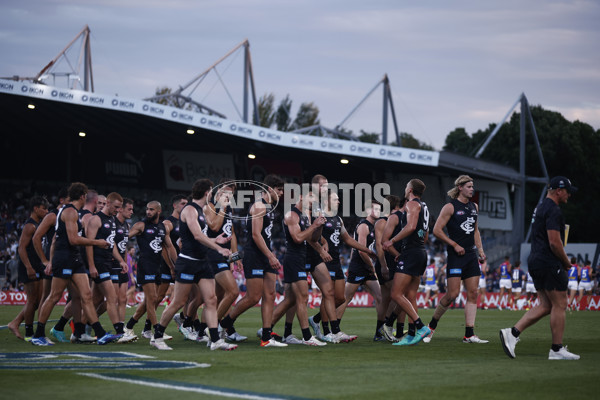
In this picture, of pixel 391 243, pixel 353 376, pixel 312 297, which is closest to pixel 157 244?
pixel 391 243

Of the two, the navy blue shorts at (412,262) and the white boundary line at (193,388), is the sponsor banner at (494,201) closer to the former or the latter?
the navy blue shorts at (412,262)

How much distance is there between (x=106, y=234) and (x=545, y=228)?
706cm

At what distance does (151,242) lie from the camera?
14.2 meters

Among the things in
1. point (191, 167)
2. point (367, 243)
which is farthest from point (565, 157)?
point (367, 243)

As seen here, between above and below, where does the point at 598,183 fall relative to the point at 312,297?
above

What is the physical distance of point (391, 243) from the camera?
12930 mm

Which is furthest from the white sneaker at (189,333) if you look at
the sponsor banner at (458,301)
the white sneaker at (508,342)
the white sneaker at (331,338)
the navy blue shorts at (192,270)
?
the sponsor banner at (458,301)

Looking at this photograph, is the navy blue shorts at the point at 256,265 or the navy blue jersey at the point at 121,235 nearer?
the navy blue shorts at the point at 256,265

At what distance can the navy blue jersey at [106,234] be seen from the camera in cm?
1330

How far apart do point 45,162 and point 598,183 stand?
38.0 meters

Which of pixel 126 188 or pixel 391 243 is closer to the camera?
pixel 391 243

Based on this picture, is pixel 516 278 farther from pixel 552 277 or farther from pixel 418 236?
pixel 552 277

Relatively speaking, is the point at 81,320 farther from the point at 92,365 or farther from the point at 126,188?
the point at 126,188

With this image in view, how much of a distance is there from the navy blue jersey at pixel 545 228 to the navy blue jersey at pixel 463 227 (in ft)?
8.33
